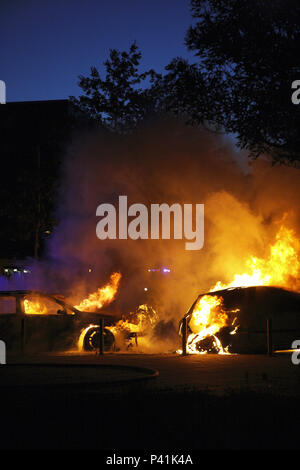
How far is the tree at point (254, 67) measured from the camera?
603 inches

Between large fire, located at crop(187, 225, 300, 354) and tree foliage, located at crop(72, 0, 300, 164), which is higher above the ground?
tree foliage, located at crop(72, 0, 300, 164)

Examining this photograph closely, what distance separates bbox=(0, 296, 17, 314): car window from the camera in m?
17.6

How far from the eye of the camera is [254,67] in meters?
16.0

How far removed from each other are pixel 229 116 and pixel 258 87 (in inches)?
38.3

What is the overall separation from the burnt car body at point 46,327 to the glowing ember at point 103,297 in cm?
318

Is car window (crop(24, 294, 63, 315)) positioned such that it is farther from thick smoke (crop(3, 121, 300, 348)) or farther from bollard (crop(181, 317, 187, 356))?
bollard (crop(181, 317, 187, 356))

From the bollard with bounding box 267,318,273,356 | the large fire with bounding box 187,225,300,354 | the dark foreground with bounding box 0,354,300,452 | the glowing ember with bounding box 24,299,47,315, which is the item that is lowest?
the dark foreground with bounding box 0,354,300,452

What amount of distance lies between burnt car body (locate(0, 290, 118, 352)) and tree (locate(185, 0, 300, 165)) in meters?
5.90

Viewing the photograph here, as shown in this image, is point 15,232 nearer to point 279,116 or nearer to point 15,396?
point 279,116

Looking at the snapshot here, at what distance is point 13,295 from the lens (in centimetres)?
1772

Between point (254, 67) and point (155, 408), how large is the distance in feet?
33.2

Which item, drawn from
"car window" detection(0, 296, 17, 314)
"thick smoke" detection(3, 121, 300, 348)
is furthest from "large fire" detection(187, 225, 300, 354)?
"car window" detection(0, 296, 17, 314)

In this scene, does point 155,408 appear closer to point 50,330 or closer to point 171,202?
point 50,330
